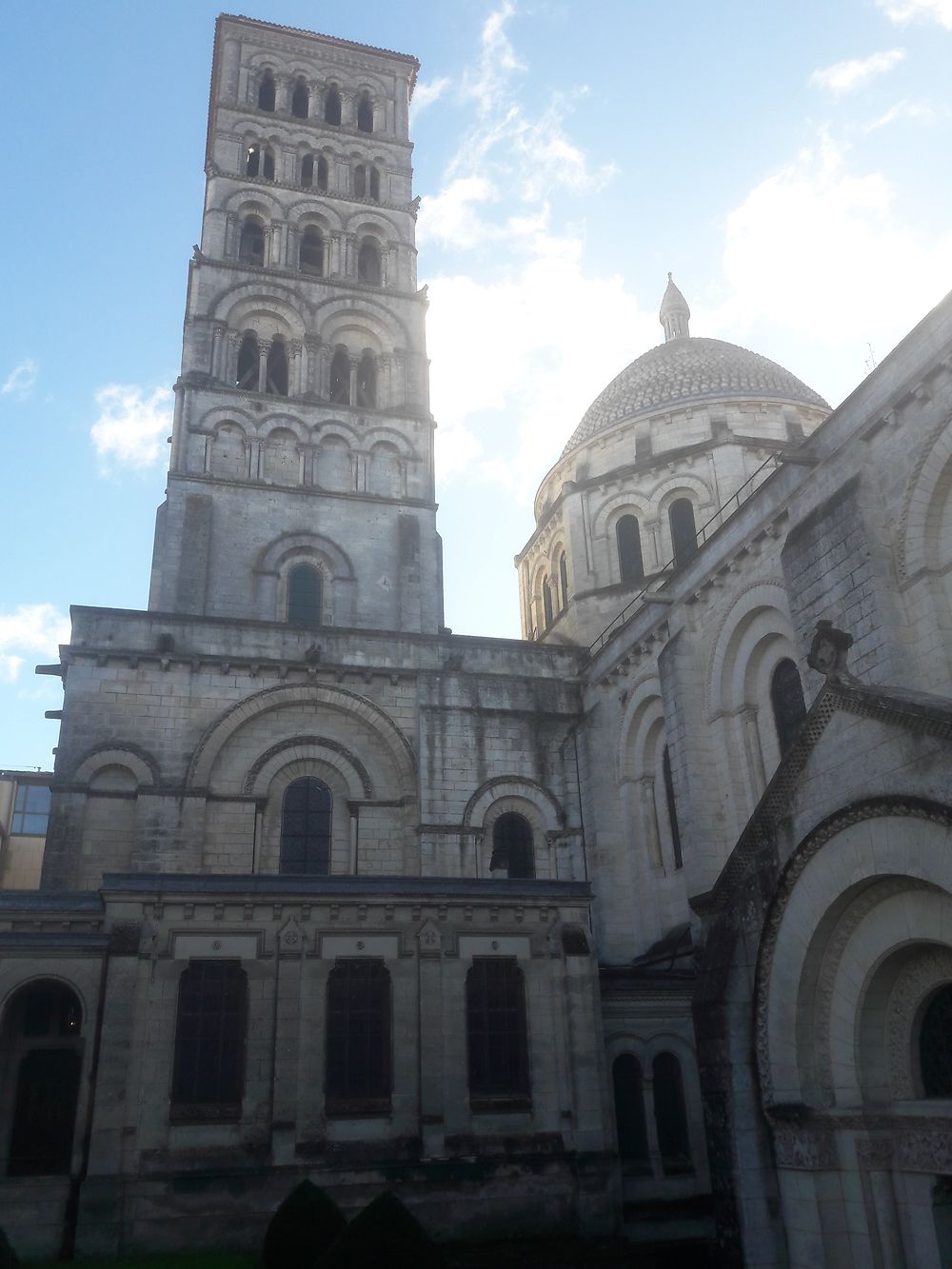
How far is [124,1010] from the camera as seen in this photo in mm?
17391

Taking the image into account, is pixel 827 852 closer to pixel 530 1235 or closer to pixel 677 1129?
pixel 530 1235

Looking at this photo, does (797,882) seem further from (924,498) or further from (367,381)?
(367,381)

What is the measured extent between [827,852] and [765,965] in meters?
1.50

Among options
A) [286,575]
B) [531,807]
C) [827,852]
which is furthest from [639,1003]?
[286,575]

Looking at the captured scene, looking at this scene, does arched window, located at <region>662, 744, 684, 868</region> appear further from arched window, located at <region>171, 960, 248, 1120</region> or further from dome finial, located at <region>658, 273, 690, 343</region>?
dome finial, located at <region>658, 273, 690, 343</region>

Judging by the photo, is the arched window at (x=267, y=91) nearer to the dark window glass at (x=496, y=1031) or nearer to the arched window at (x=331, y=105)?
the arched window at (x=331, y=105)

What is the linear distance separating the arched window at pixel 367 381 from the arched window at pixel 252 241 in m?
5.21

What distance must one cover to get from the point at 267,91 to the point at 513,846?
31.9m

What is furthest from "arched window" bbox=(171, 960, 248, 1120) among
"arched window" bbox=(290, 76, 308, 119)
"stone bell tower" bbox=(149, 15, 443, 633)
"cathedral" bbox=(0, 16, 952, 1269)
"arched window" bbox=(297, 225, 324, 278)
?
"arched window" bbox=(290, 76, 308, 119)

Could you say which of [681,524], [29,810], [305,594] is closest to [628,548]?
[681,524]

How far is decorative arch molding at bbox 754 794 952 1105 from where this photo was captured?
32.3ft

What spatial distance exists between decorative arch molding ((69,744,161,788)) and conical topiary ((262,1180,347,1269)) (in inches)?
503

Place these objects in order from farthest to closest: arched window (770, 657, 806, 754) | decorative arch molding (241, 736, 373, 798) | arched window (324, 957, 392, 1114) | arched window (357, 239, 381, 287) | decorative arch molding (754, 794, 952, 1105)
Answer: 1. arched window (357, 239, 381, 287)
2. decorative arch molding (241, 736, 373, 798)
3. arched window (770, 657, 806, 754)
4. arched window (324, 957, 392, 1114)
5. decorative arch molding (754, 794, 952, 1105)

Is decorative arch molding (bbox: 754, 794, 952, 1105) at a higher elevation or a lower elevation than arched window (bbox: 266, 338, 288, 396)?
lower
